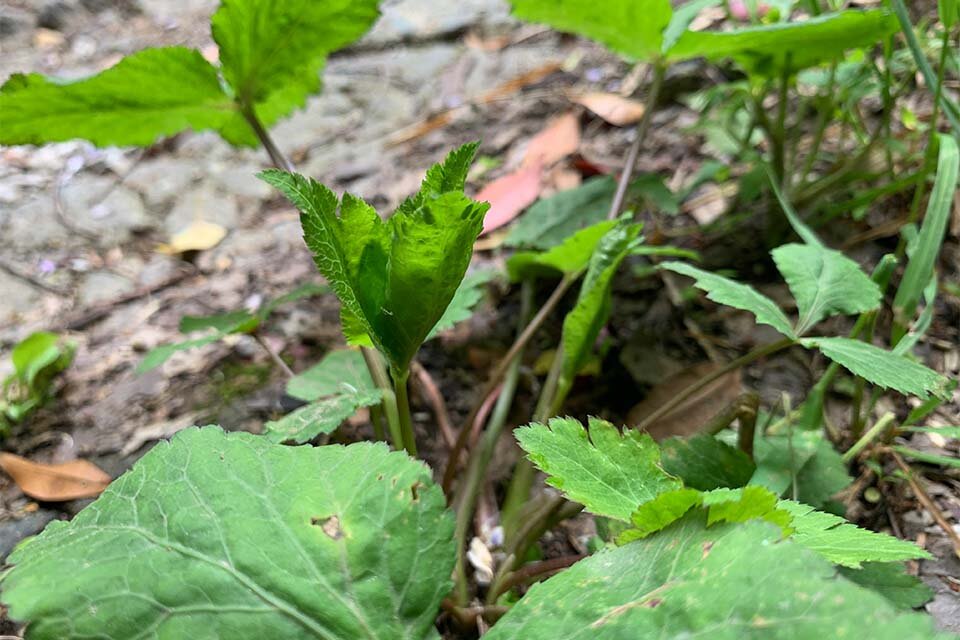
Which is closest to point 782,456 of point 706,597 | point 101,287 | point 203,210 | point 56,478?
point 706,597

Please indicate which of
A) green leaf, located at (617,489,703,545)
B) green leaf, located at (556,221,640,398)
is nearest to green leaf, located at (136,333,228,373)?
green leaf, located at (556,221,640,398)

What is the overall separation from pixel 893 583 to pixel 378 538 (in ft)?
2.10

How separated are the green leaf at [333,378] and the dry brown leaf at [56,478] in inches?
15.9

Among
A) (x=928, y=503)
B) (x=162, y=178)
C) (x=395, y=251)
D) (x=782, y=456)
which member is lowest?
(x=928, y=503)

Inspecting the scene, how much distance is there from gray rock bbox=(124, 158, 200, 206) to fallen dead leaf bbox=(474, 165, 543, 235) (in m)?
1.07

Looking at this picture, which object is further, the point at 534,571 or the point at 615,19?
the point at 615,19

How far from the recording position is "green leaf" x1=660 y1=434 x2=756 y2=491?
956mm

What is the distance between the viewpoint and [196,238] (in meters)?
2.06

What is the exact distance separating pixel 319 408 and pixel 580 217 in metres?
0.77

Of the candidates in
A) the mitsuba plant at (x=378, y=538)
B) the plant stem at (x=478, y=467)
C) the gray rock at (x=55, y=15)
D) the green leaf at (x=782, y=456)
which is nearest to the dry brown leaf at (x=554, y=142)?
the plant stem at (x=478, y=467)

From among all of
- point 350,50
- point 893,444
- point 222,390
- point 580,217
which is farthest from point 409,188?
point 893,444

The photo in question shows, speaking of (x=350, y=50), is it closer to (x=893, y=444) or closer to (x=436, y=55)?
(x=436, y=55)

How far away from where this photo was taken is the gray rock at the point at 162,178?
2.28 metres

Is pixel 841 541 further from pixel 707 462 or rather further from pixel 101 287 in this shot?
pixel 101 287
